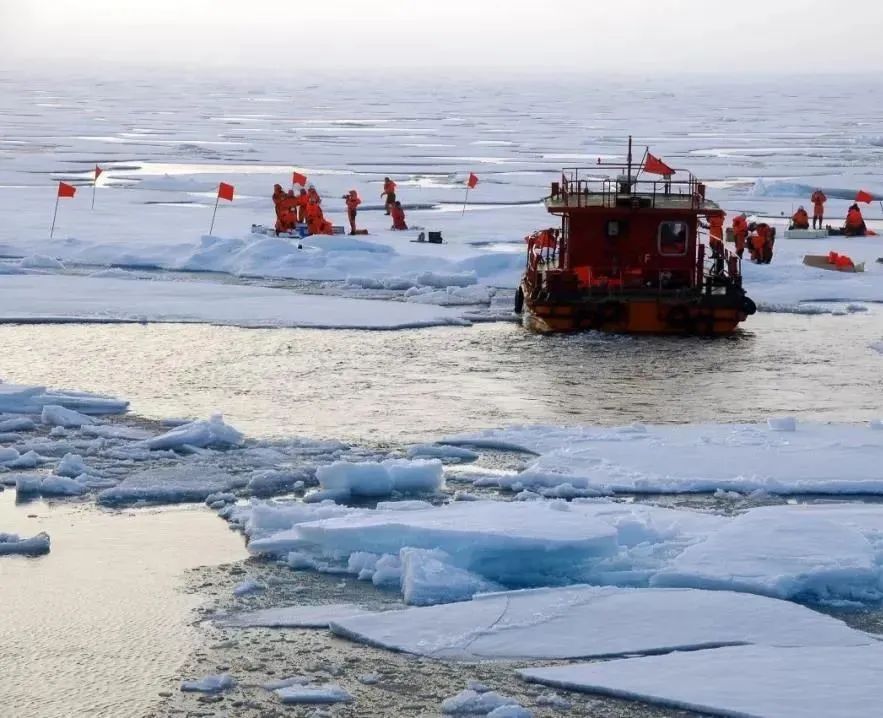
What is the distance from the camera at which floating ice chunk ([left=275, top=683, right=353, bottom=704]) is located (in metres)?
7.32

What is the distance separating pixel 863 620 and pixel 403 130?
5875 centimetres

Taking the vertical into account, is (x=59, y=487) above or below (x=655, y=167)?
below

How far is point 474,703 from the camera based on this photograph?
7.22 m

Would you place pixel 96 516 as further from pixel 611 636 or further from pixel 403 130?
pixel 403 130

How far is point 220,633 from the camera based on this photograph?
8219 millimetres

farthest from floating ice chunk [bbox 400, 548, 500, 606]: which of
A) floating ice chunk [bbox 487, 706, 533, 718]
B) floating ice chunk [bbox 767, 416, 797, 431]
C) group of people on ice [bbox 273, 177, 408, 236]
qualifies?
group of people on ice [bbox 273, 177, 408, 236]

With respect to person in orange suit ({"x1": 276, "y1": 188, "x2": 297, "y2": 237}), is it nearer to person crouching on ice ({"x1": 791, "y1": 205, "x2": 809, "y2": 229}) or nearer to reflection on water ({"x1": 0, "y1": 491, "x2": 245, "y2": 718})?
person crouching on ice ({"x1": 791, "y1": 205, "x2": 809, "y2": 229})

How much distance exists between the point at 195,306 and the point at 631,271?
18.4 feet

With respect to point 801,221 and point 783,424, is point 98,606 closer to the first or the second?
point 783,424

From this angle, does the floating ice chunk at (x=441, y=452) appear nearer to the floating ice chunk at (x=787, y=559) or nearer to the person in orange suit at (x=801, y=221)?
the floating ice chunk at (x=787, y=559)

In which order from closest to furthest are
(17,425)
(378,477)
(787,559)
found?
1. (787,559)
2. (378,477)
3. (17,425)

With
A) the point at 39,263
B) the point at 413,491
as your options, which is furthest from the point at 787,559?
the point at 39,263

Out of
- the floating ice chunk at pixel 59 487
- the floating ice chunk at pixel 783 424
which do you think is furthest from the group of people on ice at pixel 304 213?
the floating ice chunk at pixel 59 487

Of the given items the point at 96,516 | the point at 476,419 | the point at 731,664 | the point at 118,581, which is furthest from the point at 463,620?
the point at 476,419
